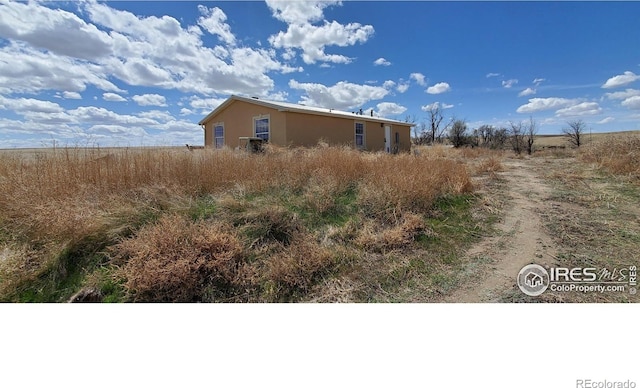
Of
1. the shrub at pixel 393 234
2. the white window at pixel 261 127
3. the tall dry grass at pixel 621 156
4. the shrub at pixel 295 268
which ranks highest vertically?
the white window at pixel 261 127

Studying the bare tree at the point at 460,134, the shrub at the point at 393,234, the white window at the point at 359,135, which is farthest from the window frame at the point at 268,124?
the bare tree at the point at 460,134

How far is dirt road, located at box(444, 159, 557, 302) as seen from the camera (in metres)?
2.61

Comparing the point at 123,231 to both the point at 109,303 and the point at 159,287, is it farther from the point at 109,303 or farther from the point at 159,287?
the point at 159,287

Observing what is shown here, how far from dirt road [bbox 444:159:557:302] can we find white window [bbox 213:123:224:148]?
47.3 ft

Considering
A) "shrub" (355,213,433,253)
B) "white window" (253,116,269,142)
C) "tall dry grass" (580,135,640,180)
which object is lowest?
"shrub" (355,213,433,253)

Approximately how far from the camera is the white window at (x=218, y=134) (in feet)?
50.3

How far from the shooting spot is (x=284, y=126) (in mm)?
A: 12109

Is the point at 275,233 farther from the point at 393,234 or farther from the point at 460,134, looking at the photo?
the point at 460,134

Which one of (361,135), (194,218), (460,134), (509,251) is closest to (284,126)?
(361,135)

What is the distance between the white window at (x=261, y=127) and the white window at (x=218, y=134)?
302 cm

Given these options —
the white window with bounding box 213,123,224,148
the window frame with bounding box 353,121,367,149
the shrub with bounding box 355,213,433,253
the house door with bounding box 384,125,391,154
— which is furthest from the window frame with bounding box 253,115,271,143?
the shrub with bounding box 355,213,433,253

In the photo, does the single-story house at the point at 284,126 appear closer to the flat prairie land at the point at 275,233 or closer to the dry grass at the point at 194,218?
the dry grass at the point at 194,218

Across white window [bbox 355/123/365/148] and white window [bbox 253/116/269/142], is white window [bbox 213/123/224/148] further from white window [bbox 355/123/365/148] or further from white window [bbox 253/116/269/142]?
white window [bbox 355/123/365/148]

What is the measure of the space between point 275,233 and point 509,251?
3.11 m
